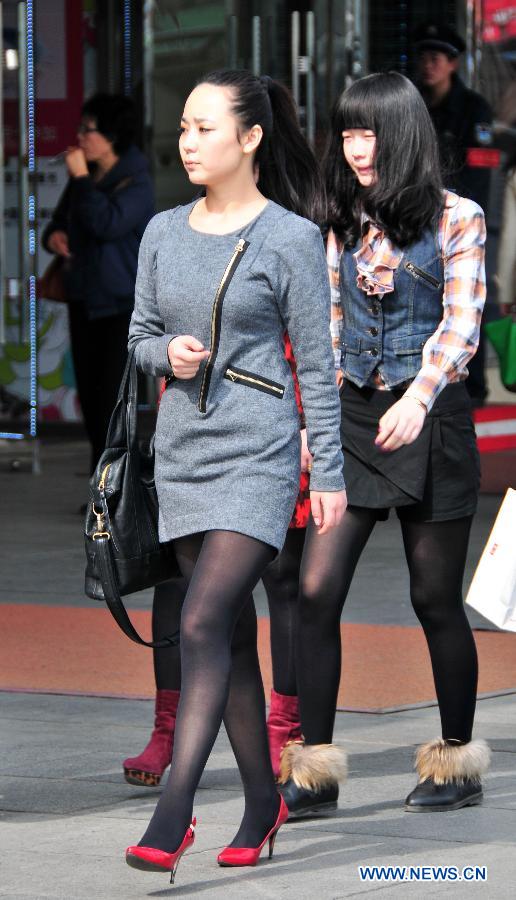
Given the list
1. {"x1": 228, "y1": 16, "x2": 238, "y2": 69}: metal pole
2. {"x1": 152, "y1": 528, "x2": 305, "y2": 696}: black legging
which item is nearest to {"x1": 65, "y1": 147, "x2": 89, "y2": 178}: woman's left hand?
{"x1": 228, "y1": 16, "x2": 238, "y2": 69}: metal pole

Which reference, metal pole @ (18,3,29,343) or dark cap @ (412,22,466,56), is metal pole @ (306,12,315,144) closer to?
metal pole @ (18,3,29,343)

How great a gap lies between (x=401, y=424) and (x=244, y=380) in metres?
0.58

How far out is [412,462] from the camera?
16.1 ft

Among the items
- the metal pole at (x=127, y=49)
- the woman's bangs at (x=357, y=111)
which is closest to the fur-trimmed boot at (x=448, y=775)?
the woman's bangs at (x=357, y=111)

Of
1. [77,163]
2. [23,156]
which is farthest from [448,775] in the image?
[23,156]

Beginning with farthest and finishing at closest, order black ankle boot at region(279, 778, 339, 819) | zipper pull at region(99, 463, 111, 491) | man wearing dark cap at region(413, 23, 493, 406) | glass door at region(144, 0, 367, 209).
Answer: glass door at region(144, 0, 367, 209), man wearing dark cap at region(413, 23, 493, 406), black ankle boot at region(279, 778, 339, 819), zipper pull at region(99, 463, 111, 491)

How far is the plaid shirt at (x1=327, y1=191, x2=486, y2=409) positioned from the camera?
474cm

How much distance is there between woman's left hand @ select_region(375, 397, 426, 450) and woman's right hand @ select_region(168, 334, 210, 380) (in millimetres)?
666

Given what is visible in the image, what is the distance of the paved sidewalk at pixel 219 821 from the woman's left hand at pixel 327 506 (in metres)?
0.76

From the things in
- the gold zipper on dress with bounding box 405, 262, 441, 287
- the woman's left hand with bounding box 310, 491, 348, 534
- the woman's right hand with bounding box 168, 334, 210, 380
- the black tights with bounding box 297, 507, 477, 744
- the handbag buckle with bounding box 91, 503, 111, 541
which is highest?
the gold zipper on dress with bounding box 405, 262, 441, 287

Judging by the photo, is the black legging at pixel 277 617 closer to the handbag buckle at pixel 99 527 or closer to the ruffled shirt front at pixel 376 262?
the ruffled shirt front at pixel 376 262

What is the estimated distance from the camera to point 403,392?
491cm

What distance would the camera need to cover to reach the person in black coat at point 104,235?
9.89 meters

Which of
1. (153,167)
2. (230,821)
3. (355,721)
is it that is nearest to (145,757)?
(230,821)
